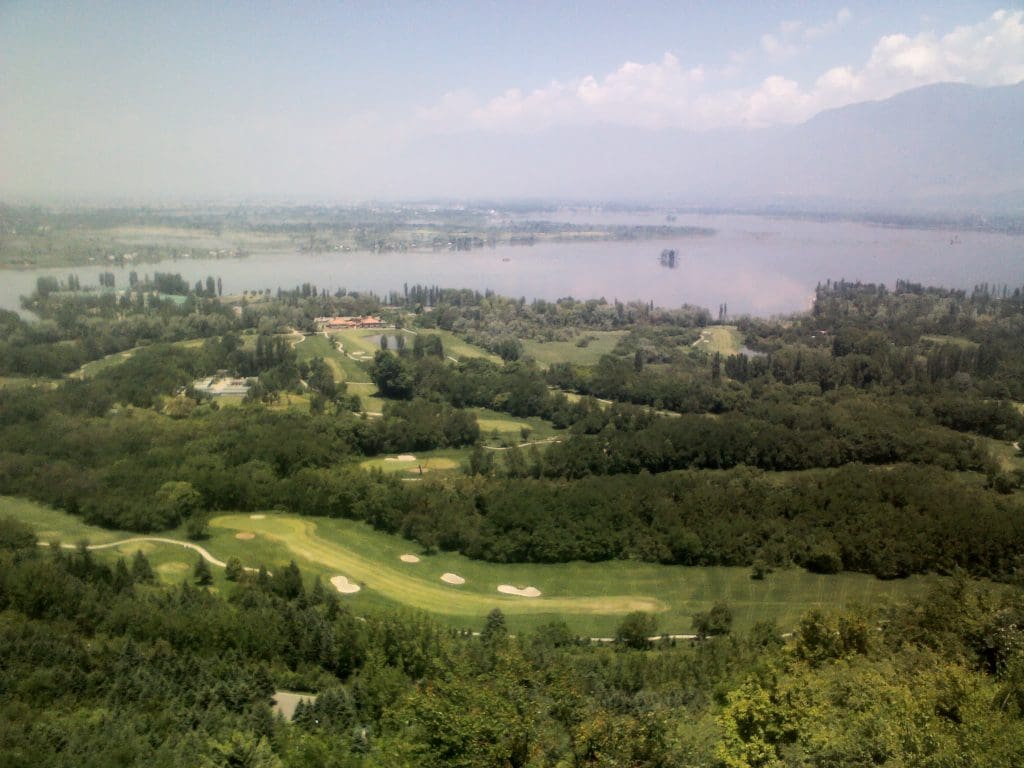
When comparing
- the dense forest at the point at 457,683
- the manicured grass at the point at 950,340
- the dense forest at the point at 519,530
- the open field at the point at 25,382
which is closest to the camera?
the dense forest at the point at 457,683

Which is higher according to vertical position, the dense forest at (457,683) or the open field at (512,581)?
the dense forest at (457,683)

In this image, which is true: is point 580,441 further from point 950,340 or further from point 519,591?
point 950,340

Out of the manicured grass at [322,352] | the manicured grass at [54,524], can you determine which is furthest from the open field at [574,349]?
the manicured grass at [54,524]

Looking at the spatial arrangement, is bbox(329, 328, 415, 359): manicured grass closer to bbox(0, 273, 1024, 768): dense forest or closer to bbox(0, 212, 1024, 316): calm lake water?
bbox(0, 273, 1024, 768): dense forest

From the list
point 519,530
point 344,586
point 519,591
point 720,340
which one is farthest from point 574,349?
point 344,586

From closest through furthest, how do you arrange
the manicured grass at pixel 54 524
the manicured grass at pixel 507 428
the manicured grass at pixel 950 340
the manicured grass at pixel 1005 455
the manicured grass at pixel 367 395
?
1. the manicured grass at pixel 54 524
2. the manicured grass at pixel 1005 455
3. the manicured grass at pixel 507 428
4. the manicured grass at pixel 367 395
5. the manicured grass at pixel 950 340

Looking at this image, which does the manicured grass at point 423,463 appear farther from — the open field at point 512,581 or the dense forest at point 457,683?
the dense forest at point 457,683

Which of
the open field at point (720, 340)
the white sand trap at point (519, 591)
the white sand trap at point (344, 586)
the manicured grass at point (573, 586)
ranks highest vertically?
the open field at point (720, 340)
